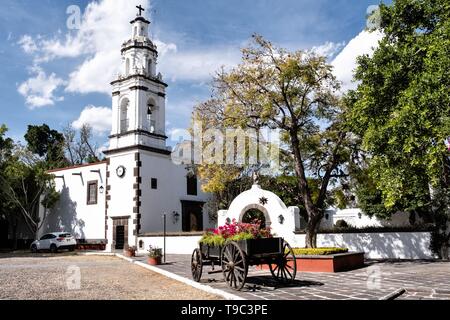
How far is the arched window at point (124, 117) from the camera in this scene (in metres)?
25.3

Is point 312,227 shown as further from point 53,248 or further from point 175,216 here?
point 53,248

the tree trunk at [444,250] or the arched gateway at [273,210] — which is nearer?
the tree trunk at [444,250]

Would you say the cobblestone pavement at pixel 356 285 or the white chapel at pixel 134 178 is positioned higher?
the white chapel at pixel 134 178

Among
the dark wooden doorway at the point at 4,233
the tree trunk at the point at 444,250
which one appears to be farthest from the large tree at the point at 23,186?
the tree trunk at the point at 444,250

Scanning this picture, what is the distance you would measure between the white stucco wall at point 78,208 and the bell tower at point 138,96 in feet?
9.58

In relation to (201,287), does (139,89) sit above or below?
above

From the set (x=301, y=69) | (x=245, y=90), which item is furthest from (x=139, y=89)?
(x=301, y=69)

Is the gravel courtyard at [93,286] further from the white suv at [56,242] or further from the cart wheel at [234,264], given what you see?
the white suv at [56,242]

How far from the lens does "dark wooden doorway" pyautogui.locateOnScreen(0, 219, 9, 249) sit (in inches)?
1195

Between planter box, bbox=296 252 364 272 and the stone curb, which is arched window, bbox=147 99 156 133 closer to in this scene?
the stone curb

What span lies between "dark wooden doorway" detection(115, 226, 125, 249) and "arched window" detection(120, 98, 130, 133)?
5.97 meters

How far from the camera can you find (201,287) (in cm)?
957
